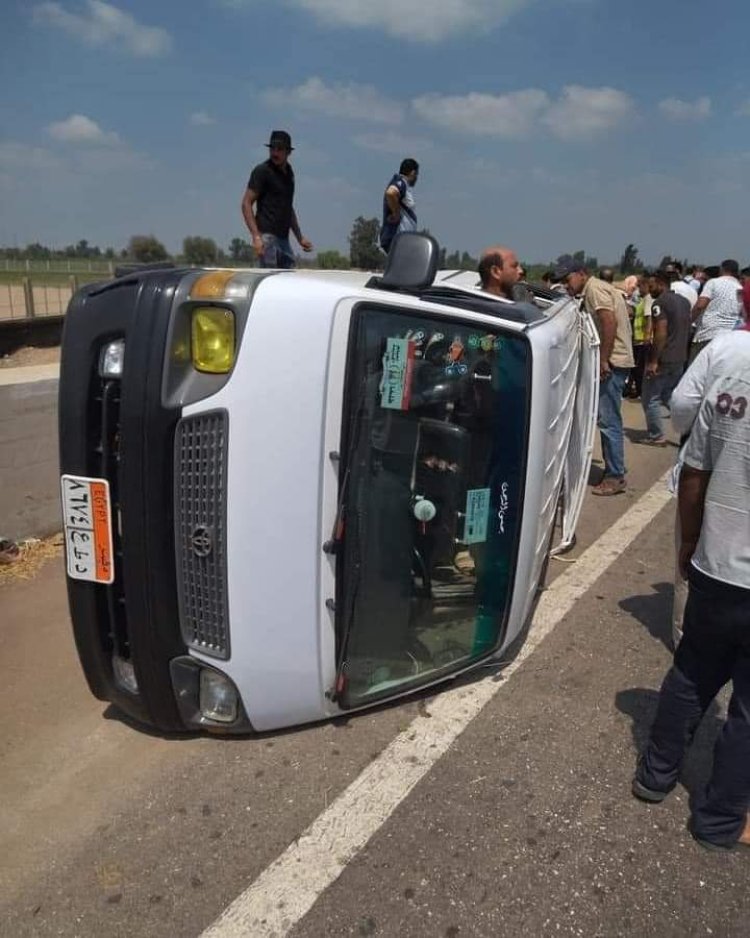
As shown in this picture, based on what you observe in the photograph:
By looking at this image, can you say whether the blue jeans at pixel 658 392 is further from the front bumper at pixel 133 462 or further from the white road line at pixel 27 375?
the front bumper at pixel 133 462

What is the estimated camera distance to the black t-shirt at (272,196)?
17.6ft

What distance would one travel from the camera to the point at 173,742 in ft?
8.94

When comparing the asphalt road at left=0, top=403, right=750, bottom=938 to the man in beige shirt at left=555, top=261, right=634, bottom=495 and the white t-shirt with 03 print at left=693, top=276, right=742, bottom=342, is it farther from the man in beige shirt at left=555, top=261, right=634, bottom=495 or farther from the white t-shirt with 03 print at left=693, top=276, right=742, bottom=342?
the white t-shirt with 03 print at left=693, top=276, right=742, bottom=342

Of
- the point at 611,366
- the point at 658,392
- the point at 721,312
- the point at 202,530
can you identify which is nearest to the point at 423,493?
the point at 202,530

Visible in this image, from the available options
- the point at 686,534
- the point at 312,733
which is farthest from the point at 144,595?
the point at 686,534

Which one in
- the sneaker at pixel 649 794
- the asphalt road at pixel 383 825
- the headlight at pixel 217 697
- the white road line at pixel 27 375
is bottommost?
the asphalt road at pixel 383 825

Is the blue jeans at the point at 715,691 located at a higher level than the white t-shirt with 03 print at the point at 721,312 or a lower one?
lower

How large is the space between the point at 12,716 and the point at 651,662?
2.80 metres

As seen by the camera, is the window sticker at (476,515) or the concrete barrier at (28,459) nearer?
the window sticker at (476,515)

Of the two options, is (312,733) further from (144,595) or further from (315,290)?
(315,290)

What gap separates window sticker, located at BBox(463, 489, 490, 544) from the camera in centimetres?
271

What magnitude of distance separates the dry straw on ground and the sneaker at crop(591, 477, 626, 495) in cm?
421

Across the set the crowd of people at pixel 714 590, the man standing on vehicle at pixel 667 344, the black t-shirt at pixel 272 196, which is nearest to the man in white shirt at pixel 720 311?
the man standing on vehicle at pixel 667 344

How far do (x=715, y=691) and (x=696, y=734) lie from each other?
0.62 metres
